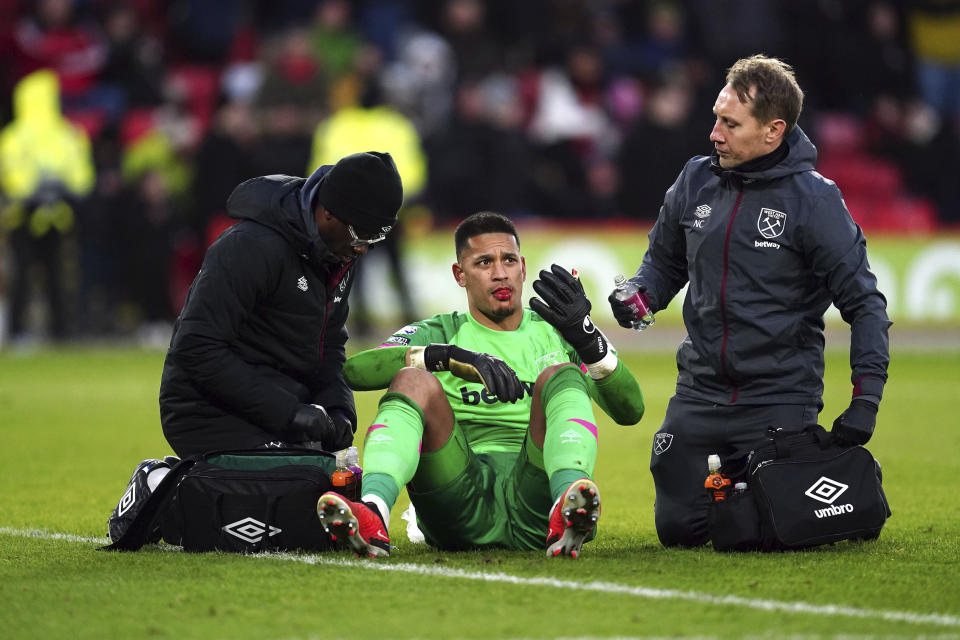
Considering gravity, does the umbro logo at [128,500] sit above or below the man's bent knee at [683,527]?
above

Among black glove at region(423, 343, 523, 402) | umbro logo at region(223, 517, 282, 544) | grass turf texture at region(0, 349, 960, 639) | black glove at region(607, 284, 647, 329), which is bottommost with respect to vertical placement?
grass turf texture at region(0, 349, 960, 639)

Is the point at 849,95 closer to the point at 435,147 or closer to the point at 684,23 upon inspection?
the point at 684,23

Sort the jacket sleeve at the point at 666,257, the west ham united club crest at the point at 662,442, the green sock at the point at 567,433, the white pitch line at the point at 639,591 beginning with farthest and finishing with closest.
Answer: the jacket sleeve at the point at 666,257 < the west ham united club crest at the point at 662,442 < the green sock at the point at 567,433 < the white pitch line at the point at 639,591

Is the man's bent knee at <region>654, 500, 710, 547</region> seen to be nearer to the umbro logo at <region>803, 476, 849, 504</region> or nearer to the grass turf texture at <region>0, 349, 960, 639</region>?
the grass turf texture at <region>0, 349, 960, 639</region>

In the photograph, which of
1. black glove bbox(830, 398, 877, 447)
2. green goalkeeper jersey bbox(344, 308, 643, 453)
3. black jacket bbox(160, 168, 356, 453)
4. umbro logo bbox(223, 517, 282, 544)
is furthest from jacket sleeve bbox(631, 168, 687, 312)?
umbro logo bbox(223, 517, 282, 544)

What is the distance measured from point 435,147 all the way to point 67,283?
5.23m

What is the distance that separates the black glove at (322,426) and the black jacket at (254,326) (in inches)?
2.0

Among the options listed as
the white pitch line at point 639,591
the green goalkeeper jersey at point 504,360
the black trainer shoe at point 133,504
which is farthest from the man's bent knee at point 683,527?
the black trainer shoe at point 133,504

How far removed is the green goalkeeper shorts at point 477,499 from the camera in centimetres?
564

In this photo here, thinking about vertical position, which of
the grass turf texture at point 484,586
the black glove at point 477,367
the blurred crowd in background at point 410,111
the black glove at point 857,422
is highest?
the blurred crowd in background at point 410,111

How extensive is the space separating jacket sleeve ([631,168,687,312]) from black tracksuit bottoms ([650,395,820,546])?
50cm

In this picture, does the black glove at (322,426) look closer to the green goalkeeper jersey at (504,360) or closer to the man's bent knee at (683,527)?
the green goalkeeper jersey at (504,360)

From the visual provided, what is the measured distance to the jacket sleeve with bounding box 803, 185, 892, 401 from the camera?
5766 mm

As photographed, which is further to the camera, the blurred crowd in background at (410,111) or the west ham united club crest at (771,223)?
the blurred crowd in background at (410,111)
